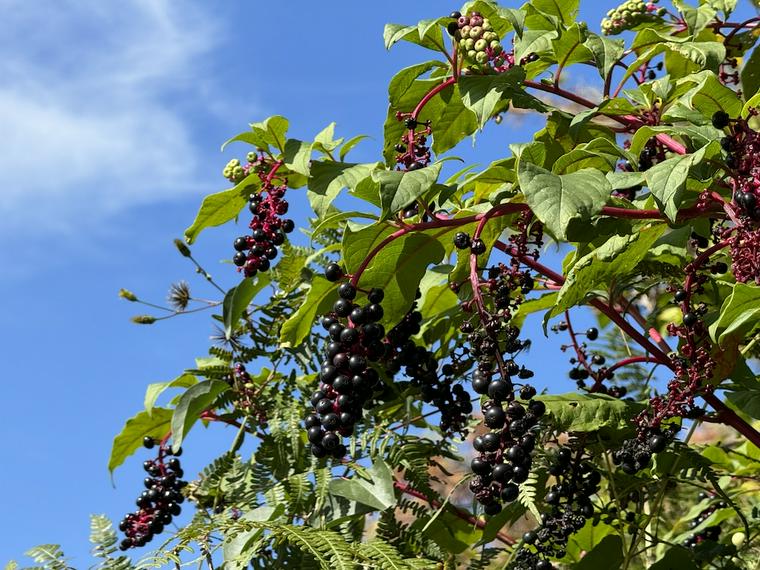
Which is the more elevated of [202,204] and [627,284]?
[202,204]

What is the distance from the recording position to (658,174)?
1.71m

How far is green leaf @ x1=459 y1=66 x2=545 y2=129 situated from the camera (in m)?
1.95

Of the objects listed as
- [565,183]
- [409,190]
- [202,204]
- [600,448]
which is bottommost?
[600,448]

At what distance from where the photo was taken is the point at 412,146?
201cm

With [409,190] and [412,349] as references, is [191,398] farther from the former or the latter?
[409,190]

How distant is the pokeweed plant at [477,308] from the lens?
178 cm

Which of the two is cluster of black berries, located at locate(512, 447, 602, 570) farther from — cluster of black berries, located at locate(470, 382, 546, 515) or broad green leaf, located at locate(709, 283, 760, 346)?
broad green leaf, located at locate(709, 283, 760, 346)

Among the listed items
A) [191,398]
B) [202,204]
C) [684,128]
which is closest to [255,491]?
[191,398]

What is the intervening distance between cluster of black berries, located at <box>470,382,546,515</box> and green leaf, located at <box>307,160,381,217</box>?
2.06ft

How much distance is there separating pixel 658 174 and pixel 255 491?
1.22 meters

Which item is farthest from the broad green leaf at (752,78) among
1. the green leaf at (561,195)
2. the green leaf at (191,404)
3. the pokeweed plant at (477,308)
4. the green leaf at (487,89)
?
the green leaf at (191,404)

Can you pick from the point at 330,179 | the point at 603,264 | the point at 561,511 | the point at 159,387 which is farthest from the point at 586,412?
the point at 159,387

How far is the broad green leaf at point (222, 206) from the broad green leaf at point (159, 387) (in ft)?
1.42

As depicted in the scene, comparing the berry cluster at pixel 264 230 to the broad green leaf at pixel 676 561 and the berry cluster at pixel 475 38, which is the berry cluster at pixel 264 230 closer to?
the berry cluster at pixel 475 38
